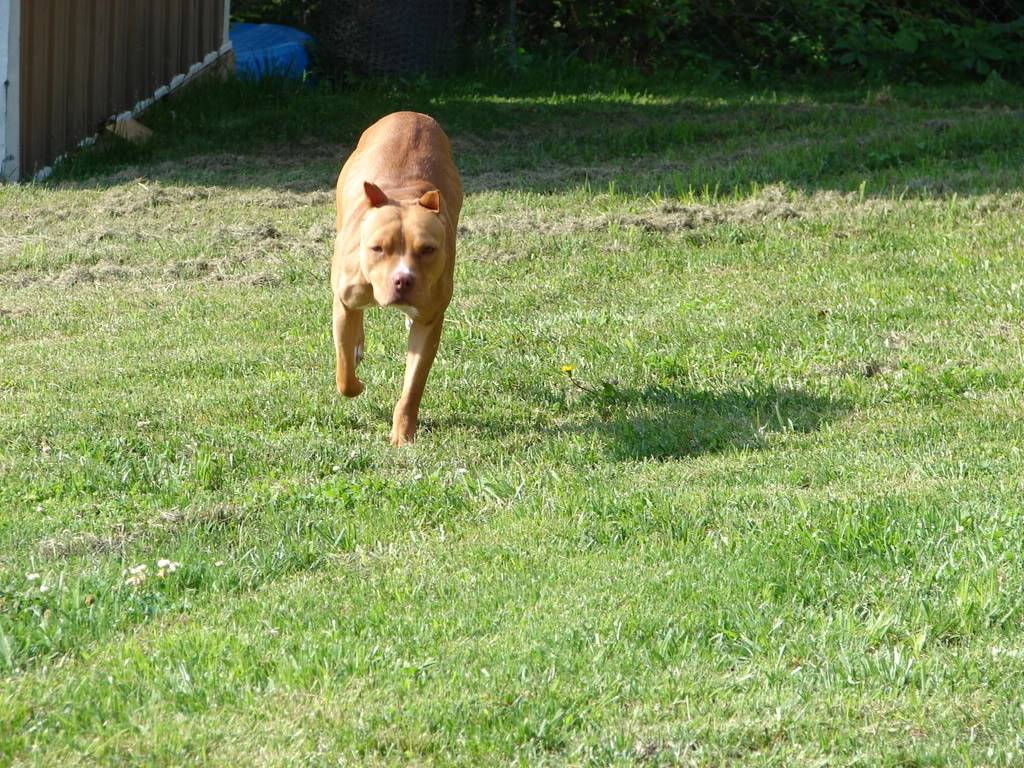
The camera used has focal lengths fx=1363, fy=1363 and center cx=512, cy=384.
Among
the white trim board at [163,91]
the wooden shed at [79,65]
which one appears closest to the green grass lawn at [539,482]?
the wooden shed at [79,65]

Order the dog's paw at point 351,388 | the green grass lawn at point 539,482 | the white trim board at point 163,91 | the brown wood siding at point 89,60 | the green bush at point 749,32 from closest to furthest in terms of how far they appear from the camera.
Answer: the green grass lawn at point 539,482
the dog's paw at point 351,388
the brown wood siding at point 89,60
the white trim board at point 163,91
the green bush at point 749,32

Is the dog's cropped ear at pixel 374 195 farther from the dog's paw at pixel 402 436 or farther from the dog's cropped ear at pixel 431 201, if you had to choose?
the dog's paw at pixel 402 436

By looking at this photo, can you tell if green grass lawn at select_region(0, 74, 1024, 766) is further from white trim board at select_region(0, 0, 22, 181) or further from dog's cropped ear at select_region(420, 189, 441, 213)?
dog's cropped ear at select_region(420, 189, 441, 213)

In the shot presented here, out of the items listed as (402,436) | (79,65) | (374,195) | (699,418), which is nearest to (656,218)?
(699,418)

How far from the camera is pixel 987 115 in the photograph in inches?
584

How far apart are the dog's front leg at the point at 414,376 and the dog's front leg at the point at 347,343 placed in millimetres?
283

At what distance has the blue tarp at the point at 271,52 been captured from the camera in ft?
56.0

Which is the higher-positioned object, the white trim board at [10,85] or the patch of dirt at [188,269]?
the white trim board at [10,85]

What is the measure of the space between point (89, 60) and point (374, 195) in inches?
356

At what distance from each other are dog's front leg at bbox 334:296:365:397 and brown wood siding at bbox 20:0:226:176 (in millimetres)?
7049

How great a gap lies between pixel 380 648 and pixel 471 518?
Result: 1.32m

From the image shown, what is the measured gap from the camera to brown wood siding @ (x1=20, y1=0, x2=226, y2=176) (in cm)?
1247

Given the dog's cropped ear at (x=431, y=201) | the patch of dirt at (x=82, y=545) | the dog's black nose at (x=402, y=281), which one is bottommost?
the patch of dirt at (x=82, y=545)

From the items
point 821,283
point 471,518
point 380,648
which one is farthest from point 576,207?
point 380,648
